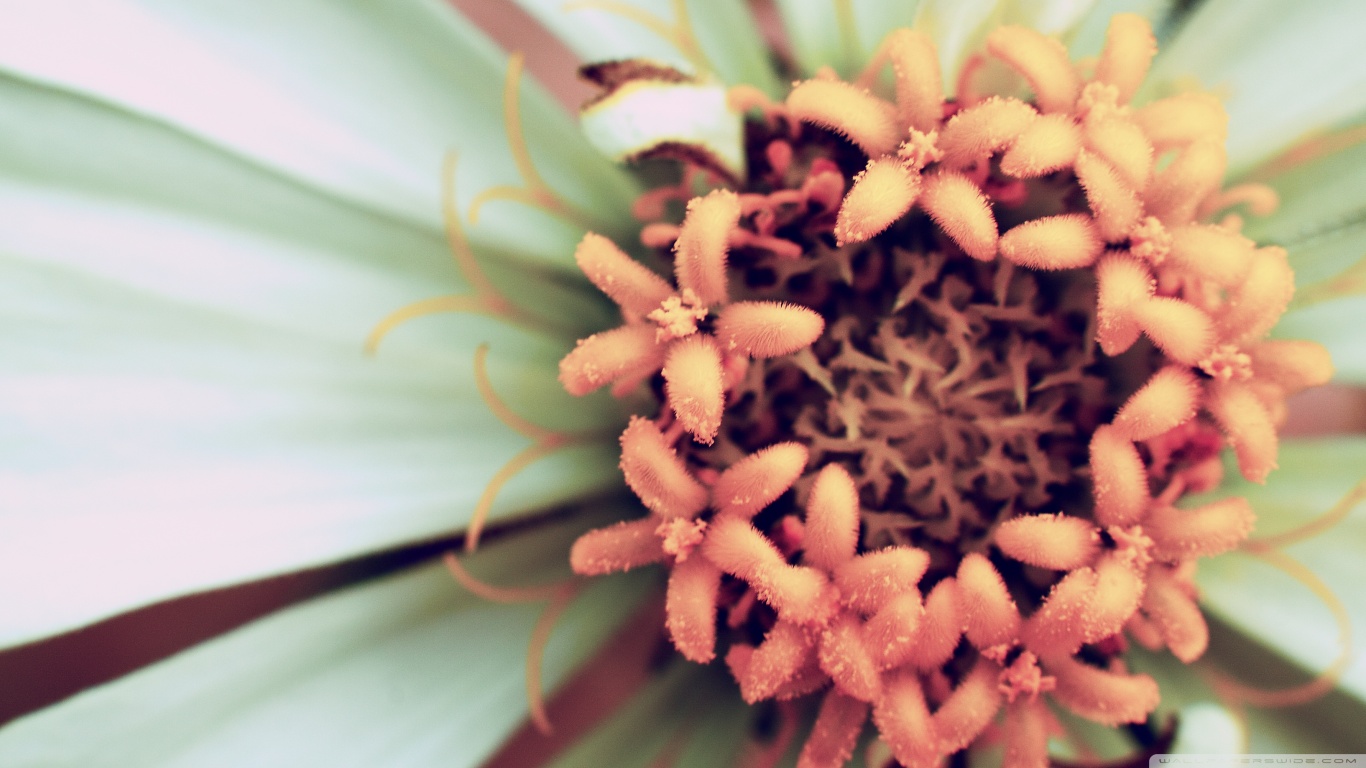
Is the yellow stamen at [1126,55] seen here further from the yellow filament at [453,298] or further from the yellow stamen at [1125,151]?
the yellow filament at [453,298]

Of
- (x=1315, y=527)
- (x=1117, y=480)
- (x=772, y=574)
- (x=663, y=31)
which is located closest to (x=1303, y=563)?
(x=1315, y=527)

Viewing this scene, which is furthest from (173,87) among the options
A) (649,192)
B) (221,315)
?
(649,192)

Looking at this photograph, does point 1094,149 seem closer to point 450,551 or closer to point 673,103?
point 673,103

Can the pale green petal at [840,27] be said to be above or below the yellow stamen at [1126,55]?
above

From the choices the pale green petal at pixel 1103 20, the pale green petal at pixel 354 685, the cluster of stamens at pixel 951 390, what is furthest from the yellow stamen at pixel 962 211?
the pale green petal at pixel 354 685

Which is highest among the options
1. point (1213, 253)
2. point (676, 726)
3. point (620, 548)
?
point (1213, 253)

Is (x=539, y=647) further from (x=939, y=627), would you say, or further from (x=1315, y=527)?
(x=1315, y=527)

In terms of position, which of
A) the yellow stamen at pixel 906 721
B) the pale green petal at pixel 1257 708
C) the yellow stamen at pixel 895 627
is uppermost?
the yellow stamen at pixel 895 627
